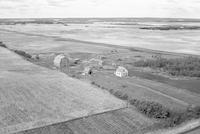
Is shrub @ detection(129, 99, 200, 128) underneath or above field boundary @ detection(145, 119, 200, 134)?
above

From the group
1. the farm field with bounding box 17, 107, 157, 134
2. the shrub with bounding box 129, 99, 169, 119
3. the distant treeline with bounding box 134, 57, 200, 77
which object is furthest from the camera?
the distant treeline with bounding box 134, 57, 200, 77

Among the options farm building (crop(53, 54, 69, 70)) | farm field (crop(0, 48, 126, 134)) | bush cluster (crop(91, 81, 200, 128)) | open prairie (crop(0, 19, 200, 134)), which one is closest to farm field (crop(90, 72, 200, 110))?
open prairie (crop(0, 19, 200, 134))

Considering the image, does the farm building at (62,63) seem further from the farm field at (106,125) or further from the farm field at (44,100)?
the farm field at (106,125)

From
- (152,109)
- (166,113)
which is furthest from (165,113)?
(152,109)

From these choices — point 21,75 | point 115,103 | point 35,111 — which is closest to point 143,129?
point 115,103

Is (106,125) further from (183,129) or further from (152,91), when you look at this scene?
(152,91)

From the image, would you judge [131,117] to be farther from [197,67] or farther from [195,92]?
[197,67]

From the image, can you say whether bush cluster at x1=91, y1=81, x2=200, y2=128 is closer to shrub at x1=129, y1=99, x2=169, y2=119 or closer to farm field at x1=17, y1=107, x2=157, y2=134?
shrub at x1=129, y1=99, x2=169, y2=119
